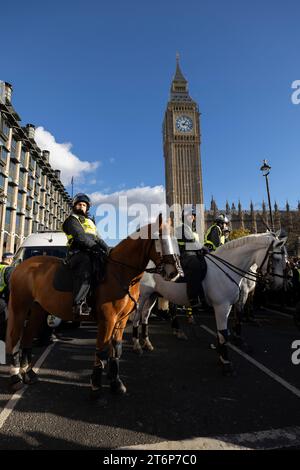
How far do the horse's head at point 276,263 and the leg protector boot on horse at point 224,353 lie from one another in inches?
60.5

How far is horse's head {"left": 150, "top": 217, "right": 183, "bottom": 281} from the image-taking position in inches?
150

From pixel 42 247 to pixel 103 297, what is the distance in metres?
5.82

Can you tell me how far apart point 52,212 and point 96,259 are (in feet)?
201

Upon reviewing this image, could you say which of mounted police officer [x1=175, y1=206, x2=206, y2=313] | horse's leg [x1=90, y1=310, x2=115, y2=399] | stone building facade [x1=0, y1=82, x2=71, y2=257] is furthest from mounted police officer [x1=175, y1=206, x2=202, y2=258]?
stone building facade [x1=0, y1=82, x2=71, y2=257]

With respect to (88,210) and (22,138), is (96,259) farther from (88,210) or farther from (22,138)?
(22,138)

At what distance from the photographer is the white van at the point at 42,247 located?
9008 mm

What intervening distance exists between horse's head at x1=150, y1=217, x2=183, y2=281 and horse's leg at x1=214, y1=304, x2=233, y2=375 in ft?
6.83

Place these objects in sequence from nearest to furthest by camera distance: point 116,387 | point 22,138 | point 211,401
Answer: point 211,401
point 116,387
point 22,138

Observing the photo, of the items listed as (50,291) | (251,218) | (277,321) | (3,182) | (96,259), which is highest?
(251,218)

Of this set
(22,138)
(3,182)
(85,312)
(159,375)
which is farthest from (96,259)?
(22,138)

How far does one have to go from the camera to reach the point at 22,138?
44.3m

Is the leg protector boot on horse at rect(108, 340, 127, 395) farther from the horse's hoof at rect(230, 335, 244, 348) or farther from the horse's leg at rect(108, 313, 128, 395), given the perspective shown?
the horse's hoof at rect(230, 335, 244, 348)

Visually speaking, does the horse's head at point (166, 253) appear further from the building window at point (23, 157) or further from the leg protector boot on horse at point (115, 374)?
the building window at point (23, 157)

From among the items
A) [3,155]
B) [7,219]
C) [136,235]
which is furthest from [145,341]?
[3,155]
